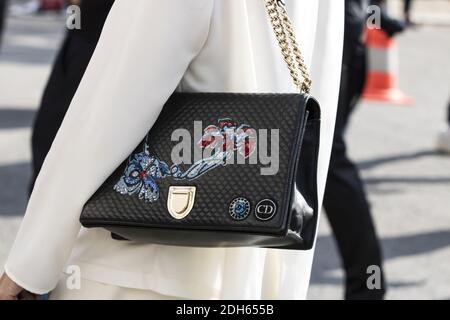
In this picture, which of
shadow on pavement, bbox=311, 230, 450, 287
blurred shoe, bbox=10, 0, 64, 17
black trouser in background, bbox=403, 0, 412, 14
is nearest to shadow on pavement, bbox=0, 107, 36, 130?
shadow on pavement, bbox=311, 230, 450, 287

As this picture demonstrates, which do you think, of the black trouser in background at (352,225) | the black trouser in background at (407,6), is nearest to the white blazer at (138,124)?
the black trouser in background at (352,225)

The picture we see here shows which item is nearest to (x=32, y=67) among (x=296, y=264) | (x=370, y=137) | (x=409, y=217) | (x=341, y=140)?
(x=370, y=137)

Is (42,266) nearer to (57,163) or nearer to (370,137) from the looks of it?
(57,163)

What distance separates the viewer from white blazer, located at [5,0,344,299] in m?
2.10

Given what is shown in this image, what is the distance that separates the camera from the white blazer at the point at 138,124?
6.88 feet

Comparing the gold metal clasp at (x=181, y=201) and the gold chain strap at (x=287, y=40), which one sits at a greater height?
the gold chain strap at (x=287, y=40)

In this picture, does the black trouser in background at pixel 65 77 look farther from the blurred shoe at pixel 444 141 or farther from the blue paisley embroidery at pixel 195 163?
the blurred shoe at pixel 444 141

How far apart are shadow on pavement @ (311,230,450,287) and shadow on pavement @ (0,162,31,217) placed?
1.63m

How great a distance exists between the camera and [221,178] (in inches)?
78.8

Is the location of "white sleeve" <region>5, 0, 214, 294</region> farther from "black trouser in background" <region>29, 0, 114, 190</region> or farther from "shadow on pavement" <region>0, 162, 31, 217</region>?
"shadow on pavement" <region>0, 162, 31, 217</region>

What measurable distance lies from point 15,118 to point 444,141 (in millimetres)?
3318

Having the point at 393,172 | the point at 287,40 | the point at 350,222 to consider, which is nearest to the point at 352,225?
the point at 350,222

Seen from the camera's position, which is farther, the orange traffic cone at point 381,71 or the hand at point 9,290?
the orange traffic cone at point 381,71

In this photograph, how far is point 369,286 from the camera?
3984 millimetres
